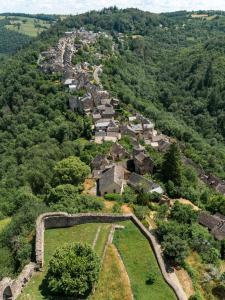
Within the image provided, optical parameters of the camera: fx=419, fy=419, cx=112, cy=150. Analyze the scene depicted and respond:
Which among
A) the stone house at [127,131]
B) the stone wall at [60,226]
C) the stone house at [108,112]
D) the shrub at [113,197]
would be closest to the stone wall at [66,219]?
the stone wall at [60,226]

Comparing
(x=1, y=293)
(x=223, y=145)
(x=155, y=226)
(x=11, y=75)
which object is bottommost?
(x=223, y=145)

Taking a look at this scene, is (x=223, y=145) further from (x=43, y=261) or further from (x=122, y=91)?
(x=43, y=261)

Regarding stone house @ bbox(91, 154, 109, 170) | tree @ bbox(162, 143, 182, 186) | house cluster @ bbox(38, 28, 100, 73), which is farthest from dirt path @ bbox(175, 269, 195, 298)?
house cluster @ bbox(38, 28, 100, 73)

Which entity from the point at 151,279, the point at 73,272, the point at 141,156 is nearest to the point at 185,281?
the point at 151,279

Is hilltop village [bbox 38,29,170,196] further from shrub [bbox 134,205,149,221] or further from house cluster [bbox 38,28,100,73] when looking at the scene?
shrub [bbox 134,205,149,221]

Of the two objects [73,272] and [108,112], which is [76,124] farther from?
[73,272]

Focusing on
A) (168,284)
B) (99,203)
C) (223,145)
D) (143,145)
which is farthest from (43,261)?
(223,145)
